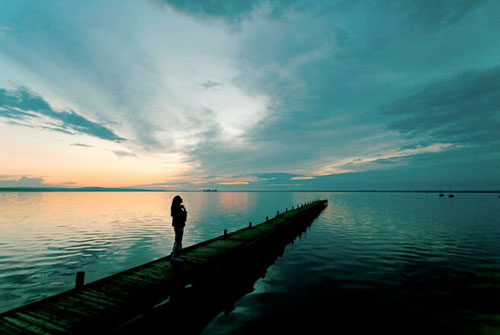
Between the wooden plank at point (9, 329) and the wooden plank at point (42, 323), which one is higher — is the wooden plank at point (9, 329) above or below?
above

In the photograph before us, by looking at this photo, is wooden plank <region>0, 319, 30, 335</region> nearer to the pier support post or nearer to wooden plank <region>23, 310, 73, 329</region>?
wooden plank <region>23, 310, 73, 329</region>

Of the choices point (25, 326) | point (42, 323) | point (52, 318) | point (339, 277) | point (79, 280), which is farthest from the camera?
point (339, 277)

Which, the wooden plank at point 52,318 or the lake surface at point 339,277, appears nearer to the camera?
the wooden plank at point 52,318

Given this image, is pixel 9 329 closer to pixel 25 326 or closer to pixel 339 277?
pixel 25 326

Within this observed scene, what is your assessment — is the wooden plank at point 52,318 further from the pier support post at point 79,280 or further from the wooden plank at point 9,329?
the pier support post at point 79,280

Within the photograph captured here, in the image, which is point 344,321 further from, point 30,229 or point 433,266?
point 30,229

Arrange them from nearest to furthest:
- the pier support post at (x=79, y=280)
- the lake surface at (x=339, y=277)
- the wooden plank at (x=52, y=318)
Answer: the wooden plank at (x=52, y=318) < the pier support post at (x=79, y=280) < the lake surface at (x=339, y=277)

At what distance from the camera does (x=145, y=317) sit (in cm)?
638

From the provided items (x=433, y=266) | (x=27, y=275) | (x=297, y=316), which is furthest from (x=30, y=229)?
(x=433, y=266)

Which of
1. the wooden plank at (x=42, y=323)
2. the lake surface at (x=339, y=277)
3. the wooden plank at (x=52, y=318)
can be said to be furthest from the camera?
the lake surface at (x=339, y=277)

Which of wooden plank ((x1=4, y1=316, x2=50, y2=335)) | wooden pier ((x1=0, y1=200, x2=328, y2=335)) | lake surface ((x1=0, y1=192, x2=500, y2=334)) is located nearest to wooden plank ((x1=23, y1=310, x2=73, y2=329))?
wooden pier ((x1=0, y1=200, x2=328, y2=335))

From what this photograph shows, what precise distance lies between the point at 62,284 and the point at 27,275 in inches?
122

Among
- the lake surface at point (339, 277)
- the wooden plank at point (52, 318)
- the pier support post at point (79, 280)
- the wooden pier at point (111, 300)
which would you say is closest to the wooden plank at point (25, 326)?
the wooden pier at point (111, 300)

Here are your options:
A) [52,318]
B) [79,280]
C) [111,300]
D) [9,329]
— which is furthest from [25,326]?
[79,280]
